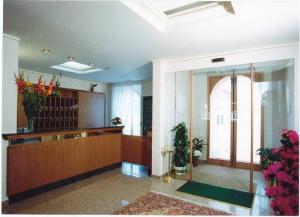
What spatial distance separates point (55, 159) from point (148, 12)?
9.61ft

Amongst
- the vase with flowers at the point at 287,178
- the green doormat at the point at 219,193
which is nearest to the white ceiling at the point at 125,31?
the vase with flowers at the point at 287,178

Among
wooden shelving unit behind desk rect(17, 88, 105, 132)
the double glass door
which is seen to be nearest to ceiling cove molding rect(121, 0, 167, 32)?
the double glass door

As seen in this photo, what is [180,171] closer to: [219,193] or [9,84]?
[219,193]

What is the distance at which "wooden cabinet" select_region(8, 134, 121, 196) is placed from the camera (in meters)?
3.04

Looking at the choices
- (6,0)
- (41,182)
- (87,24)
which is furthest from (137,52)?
(41,182)

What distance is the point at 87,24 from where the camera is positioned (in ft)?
8.73

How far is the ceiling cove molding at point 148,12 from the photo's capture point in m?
2.28

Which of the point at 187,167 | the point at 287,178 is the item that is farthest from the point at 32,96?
the point at 287,178

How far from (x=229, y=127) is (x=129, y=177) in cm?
263

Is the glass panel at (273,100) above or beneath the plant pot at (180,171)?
above

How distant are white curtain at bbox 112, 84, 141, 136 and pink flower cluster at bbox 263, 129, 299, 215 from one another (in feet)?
A: 18.0

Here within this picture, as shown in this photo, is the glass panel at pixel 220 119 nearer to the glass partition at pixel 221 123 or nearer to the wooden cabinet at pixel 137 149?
the glass partition at pixel 221 123

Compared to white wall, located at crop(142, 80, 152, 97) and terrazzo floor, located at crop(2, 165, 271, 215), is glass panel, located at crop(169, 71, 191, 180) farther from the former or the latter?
white wall, located at crop(142, 80, 152, 97)

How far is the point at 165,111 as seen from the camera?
450 cm
